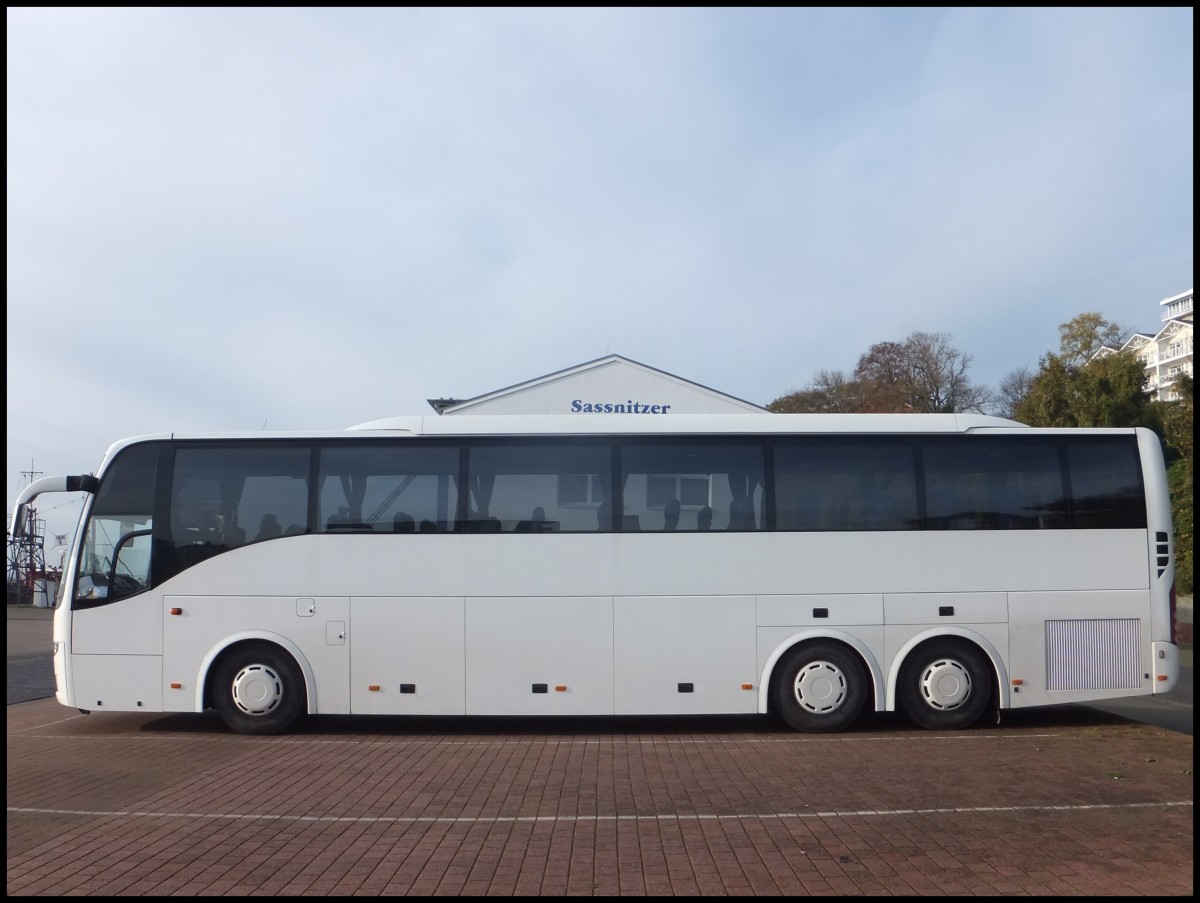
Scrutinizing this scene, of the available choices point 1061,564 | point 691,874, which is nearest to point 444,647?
point 691,874

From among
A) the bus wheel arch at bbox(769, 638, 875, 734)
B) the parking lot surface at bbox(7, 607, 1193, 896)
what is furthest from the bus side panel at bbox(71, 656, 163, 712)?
the bus wheel arch at bbox(769, 638, 875, 734)

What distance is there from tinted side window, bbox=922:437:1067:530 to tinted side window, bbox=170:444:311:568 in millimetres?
6862

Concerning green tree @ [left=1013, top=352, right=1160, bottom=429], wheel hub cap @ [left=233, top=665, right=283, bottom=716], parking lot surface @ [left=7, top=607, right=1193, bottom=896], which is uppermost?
green tree @ [left=1013, top=352, right=1160, bottom=429]

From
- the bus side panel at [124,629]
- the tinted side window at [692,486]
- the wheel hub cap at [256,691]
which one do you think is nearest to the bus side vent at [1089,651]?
the tinted side window at [692,486]

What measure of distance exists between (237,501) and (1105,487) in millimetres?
9464

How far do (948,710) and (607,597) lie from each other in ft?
12.6

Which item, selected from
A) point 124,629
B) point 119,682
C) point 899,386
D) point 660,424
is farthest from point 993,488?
point 899,386

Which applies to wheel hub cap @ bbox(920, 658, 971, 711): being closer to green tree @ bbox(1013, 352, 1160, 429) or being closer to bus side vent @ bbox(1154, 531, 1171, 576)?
bus side vent @ bbox(1154, 531, 1171, 576)

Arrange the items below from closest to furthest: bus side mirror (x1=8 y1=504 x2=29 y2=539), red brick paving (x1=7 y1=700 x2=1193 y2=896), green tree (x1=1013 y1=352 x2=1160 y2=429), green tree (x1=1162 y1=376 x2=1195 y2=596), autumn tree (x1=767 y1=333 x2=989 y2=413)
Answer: red brick paving (x1=7 y1=700 x2=1193 y2=896), bus side mirror (x1=8 y1=504 x2=29 y2=539), green tree (x1=1162 y1=376 x2=1195 y2=596), green tree (x1=1013 y1=352 x2=1160 y2=429), autumn tree (x1=767 y1=333 x2=989 y2=413)

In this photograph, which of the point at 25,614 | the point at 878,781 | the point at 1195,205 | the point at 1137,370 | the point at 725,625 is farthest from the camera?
the point at 25,614

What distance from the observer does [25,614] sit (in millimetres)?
38812

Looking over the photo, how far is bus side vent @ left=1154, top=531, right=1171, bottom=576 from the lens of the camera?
1083 centimetres

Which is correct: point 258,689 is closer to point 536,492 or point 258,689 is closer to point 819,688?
point 536,492

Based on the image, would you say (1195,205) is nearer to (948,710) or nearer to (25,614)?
(948,710)
